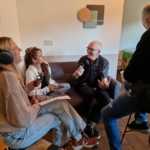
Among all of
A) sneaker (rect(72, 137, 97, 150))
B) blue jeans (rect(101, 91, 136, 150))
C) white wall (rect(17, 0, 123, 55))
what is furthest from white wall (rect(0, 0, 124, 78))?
blue jeans (rect(101, 91, 136, 150))

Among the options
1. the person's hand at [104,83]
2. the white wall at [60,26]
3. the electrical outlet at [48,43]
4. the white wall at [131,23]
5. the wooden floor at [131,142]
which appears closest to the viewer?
the wooden floor at [131,142]

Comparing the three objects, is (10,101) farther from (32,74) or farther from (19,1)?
(19,1)

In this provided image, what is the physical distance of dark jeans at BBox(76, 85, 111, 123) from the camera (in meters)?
1.93

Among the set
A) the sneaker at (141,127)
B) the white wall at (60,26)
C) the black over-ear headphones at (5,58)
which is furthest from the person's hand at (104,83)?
the black over-ear headphones at (5,58)

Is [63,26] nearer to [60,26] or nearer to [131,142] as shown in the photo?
[60,26]

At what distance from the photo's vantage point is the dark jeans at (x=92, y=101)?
1.93m

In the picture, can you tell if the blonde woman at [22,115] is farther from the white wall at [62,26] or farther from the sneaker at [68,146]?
the white wall at [62,26]

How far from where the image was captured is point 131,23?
4.46 metres

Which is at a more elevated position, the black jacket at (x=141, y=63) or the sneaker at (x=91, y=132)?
the black jacket at (x=141, y=63)

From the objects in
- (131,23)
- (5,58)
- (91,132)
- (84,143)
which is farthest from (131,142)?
(131,23)

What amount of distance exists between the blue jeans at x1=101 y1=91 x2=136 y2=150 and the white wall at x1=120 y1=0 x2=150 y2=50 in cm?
362

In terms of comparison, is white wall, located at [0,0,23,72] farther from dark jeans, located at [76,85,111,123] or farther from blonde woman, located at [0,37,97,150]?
dark jeans, located at [76,85,111,123]

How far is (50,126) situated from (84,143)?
0.54 meters

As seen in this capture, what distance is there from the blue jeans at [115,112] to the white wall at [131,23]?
3624 mm
